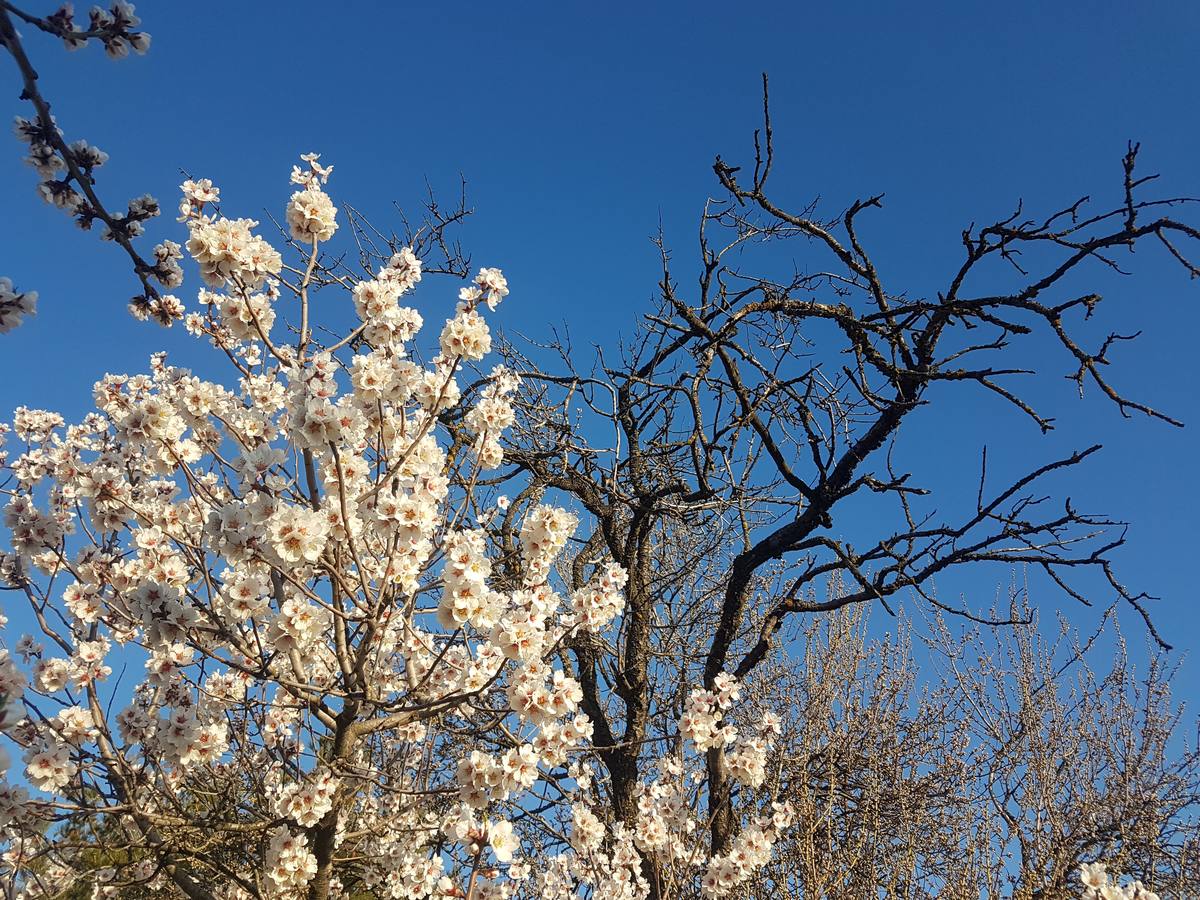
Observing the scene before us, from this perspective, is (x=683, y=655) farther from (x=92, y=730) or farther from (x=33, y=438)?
(x=33, y=438)

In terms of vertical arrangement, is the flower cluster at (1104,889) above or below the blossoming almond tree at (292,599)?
below

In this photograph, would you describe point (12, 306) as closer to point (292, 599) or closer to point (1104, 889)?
point (292, 599)

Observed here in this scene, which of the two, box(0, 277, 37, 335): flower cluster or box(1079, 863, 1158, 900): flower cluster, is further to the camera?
box(1079, 863, 1158, 900): flower cluster

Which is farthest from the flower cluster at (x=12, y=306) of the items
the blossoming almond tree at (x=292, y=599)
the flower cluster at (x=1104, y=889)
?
the flower cluster at (x=1104, y=889)

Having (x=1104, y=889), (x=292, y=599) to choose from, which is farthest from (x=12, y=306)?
(x=1104, y=889)

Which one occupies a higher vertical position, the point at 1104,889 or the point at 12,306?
the point at 12,306

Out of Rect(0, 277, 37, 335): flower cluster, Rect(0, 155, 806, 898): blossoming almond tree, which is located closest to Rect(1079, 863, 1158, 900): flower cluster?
Rect(0, 155, 806, 898): blossoming almond tree

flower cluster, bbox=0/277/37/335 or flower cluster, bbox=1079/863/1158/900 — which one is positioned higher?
flower cluster, bbox=0/277/37/335

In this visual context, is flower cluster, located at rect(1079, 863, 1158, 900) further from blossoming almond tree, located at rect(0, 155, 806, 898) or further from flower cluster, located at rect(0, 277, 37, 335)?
flower cluster, located at rect(0, 277, 37, 335)

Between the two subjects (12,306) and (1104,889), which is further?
(1104,889)

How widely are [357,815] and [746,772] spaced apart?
236 centimetres

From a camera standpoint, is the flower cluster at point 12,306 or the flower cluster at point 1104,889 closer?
the flower cluster at point 12,306

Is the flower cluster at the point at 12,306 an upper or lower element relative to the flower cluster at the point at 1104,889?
upper

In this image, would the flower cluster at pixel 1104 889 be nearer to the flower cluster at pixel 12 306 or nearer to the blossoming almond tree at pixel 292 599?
the blossoming almond tree at pixel 292 599
